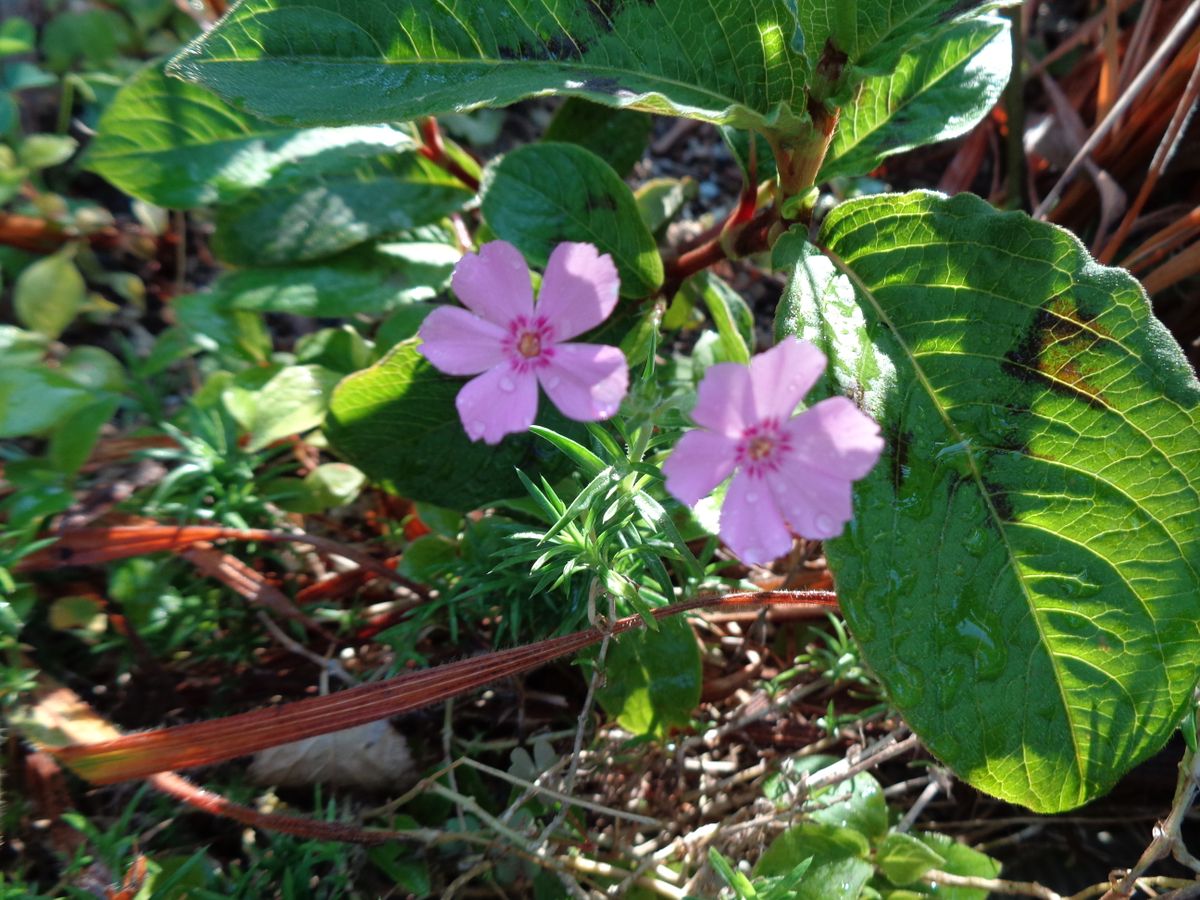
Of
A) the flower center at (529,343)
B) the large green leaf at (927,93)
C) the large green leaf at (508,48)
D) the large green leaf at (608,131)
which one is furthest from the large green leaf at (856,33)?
the large green leaf at (608,131)

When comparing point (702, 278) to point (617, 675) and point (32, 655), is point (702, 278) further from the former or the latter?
point (32, 655)

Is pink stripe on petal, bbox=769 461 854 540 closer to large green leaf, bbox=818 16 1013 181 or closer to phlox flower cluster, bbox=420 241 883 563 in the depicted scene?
phlox flower cluster, bbox=420 241 883 563

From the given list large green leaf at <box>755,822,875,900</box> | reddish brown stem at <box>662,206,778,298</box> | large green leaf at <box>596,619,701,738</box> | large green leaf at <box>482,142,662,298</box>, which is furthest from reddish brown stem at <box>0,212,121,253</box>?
large green leaf at <box>755,822,875,900</box>

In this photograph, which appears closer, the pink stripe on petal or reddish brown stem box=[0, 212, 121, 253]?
the pink stripe on petal

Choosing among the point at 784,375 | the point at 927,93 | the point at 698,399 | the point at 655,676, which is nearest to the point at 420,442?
the point at 655,676

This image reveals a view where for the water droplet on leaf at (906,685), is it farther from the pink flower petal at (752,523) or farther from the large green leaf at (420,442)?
the large green leaf at (420,442)

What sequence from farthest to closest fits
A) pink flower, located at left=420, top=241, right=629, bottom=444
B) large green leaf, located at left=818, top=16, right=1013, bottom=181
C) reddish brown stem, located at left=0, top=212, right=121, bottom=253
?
reddish brown stem, located at left=0, top=212, right=121, bottom=253 < large green leaf, located at left=818, top=16, right=1013, bottom=181 < pink flower, located at left=420, top=241, right=629, bottom=444

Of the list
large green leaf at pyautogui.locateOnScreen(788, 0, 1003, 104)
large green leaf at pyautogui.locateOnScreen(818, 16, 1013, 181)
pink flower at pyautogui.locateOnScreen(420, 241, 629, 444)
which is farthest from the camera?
large green leaf at pyautogui.locateOnScreen(818, 16, 1013, 181)

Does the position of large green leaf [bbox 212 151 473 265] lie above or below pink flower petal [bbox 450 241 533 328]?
below
